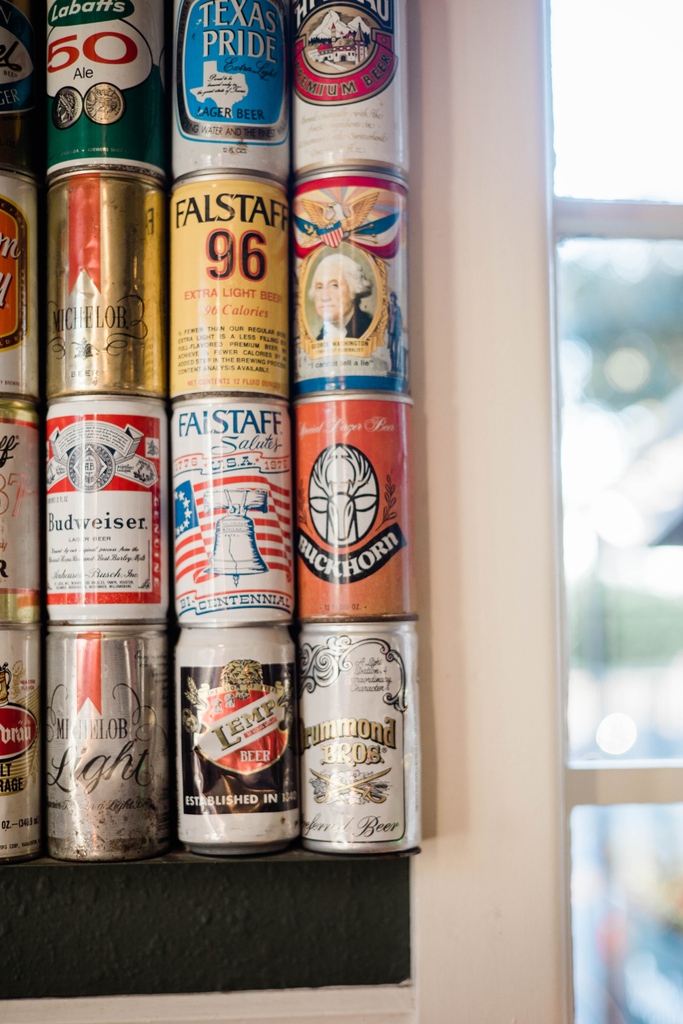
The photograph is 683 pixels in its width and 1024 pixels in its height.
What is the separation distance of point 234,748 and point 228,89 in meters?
0.74

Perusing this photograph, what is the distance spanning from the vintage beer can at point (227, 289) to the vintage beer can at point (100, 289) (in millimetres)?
36

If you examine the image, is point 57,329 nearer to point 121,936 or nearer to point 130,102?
point 130,102

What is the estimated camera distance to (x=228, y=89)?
1.05m

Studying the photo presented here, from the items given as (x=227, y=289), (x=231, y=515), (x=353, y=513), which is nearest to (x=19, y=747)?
(x=231, y=515)

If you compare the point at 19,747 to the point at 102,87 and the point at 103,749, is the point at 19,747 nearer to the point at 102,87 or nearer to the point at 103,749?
the point at 103,749

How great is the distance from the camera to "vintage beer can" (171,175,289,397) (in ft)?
3.38

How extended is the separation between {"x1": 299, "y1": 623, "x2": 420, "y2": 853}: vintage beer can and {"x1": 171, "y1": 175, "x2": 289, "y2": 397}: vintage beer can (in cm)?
31

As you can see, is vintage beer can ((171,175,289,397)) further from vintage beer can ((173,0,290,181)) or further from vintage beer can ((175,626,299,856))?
vintage beer can ((175,626,299,856))

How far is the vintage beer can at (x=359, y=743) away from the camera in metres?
1.01

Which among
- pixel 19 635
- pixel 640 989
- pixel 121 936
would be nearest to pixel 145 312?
pixel 19 635

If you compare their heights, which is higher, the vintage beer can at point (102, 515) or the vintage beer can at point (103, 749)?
the vintage beer can at point (102, 515)

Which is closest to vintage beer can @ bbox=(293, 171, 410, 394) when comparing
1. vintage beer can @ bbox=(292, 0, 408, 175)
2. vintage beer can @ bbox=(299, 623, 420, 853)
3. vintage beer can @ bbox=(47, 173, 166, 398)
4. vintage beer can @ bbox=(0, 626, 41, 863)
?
vintage beer can @ bbox=(292, 0, 408, 175)

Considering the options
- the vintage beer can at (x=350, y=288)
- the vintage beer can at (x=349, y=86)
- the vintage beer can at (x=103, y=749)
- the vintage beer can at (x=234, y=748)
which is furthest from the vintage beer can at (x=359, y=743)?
the vintage beer can at (x=349, y=86)

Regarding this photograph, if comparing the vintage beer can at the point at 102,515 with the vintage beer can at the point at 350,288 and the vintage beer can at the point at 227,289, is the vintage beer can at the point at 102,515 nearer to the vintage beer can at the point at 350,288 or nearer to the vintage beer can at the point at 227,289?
the vintage beer can at the point at 227,289
